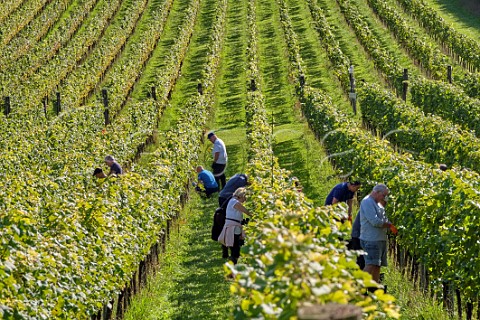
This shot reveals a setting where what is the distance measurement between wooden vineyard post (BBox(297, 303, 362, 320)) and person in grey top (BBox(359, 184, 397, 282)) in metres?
7.33

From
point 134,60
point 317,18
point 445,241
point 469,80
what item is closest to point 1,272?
point 445,241

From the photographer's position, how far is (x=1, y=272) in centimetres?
849

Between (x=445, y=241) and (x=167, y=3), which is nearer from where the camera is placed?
(x=445, y=241)

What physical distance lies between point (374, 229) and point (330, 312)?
7.71m

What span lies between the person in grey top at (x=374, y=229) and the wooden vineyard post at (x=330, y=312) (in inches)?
289

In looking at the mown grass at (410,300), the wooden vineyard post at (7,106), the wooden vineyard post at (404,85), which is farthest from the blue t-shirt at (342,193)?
the wooden vineyard post at (7,106)

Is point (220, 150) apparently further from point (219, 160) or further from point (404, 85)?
point (404, 85)

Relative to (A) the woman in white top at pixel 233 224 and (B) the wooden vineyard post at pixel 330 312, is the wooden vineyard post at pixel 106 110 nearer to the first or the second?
(A) the woman in white top at pixel 233 224

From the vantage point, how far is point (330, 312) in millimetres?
4988

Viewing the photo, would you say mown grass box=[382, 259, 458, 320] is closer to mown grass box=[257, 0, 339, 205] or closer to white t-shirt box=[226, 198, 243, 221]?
white t-shirt box=[226, 198, 243, 221]

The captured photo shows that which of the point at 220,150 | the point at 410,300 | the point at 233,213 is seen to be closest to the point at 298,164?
the point at 220,150

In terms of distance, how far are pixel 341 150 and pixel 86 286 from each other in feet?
31.9

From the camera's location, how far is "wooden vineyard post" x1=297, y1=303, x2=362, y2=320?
16.1ft

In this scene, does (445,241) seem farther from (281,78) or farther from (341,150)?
(281,78)
